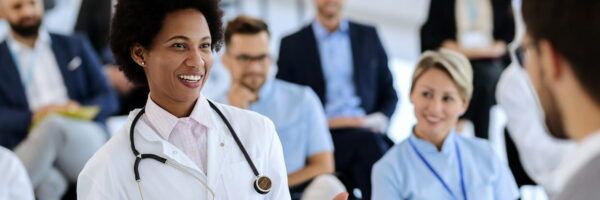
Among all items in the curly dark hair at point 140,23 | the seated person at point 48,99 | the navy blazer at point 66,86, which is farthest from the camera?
the navy blazer at point 66,86

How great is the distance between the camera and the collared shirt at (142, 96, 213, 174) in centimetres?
252

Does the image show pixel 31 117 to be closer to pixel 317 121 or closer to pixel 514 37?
pixel 317 121

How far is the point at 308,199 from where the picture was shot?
3102 millimetres

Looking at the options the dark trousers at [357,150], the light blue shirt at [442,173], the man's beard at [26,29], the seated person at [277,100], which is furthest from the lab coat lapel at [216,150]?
the man's beard at [26,29]

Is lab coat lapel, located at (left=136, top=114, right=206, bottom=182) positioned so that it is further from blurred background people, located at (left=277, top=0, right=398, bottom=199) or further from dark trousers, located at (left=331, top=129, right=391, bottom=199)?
blurred background people, located at (left=277, top=0, right=398, bottom=199)

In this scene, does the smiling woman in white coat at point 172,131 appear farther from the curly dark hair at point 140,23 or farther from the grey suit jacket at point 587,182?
the grey suit jacket at point 587,182

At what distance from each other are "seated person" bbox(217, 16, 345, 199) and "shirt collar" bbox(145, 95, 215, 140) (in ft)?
5.09

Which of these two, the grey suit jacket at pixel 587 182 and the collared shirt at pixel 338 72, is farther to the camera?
the collared shirt at pixel 338 72

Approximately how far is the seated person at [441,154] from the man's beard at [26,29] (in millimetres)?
2144

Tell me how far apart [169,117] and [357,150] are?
212 cm

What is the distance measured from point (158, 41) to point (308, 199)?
83 cm

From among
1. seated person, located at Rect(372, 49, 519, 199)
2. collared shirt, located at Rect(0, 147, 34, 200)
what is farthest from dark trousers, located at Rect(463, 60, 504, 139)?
collared shirt, located at Rect(0, 147, 34, 200)

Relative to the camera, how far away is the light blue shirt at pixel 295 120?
13.7 feet

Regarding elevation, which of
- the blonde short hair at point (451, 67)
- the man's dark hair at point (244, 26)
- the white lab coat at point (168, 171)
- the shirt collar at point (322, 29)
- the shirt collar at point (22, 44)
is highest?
the white lab coat at point (168, 171)
